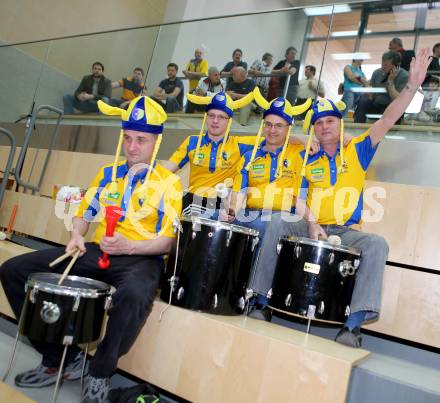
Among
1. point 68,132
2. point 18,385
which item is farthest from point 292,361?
point 68,132

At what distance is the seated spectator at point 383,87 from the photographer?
3434mm

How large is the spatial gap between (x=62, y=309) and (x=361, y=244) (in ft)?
4.98

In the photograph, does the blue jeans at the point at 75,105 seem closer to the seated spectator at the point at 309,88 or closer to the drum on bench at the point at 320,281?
the seated spectator at the point at 309,88

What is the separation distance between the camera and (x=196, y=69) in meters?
4.77

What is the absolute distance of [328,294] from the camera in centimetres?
221

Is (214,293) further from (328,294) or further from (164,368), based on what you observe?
(328,294)

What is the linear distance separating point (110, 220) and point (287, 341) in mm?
943

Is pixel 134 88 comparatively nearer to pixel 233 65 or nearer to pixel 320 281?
pixel 233 65

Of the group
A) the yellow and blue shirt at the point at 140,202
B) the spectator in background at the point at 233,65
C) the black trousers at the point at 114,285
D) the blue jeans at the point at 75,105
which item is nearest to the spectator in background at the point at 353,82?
the spectator in background at the point at 233,65

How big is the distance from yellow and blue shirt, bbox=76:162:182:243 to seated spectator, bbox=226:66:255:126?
66.8 inches

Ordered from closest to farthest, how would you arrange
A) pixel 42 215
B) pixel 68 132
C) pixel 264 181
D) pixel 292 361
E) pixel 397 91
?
1. pixel 292 361
2. pixel 264 181
3. pixel 397 91
4. pixel 42 215
5. pixel 68 132

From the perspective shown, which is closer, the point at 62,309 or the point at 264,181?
the point at 62,309

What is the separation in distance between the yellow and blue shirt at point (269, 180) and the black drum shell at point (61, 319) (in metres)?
1.41

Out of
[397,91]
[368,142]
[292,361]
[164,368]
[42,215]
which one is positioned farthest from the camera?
[42,215]
